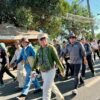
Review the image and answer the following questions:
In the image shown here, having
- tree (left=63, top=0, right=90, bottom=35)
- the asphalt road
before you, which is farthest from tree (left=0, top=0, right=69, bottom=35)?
tree (left=63, top=0, right=90, bottom=35)

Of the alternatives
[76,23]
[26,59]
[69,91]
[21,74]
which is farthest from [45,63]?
[76,23]

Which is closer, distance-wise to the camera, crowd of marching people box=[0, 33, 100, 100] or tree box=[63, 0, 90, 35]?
crowd of marching people box=[0, 33, 100, 100]

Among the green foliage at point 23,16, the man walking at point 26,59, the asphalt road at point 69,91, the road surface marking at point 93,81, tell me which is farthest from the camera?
the green foliage at point 23,16

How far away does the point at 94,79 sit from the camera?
40.8ft

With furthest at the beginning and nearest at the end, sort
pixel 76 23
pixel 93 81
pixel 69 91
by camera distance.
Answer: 1. pixel 76 23
2. pixel 93 81
3. pixel 69 91

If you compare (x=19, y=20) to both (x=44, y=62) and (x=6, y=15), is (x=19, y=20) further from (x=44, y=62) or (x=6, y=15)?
(x=44, y=62)

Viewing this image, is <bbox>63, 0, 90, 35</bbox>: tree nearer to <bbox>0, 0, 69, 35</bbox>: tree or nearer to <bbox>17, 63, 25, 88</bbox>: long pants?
<bbox>0, 0, 69, 35</bbox>: tree

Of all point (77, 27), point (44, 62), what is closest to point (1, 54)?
point (44, 62)

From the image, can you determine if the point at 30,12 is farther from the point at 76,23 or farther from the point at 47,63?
the point at 76,23

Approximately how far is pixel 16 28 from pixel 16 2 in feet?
9.17

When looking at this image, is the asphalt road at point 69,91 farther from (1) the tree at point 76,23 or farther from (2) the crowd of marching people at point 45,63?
(1) the tree at point 76,23

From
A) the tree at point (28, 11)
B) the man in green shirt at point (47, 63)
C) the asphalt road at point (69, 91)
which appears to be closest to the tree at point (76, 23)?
the tree at point (28, 11)

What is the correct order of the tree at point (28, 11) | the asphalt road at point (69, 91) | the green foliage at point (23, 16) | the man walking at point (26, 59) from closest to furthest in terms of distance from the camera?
the asphalt road at point (69, 91) < the man walking at point (26, 59) < the tree at point (28, 11) < the green foliage at point (23, 16)

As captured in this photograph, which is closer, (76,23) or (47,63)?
(47,63)
